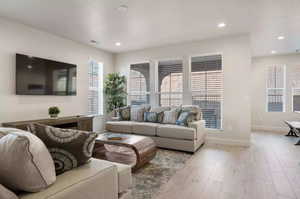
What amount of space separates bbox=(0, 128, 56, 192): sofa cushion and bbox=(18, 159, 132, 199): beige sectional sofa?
0.06 meters

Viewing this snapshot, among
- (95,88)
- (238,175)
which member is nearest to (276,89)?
(238,175)

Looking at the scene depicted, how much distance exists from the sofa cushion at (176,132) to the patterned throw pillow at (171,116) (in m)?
0.35

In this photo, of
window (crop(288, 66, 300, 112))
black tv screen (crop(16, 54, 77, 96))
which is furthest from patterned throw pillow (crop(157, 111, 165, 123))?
window (crop(288, 66, 300, 112))

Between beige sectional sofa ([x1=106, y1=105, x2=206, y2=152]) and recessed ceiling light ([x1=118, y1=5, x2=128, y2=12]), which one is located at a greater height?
recessed ceiling light ([x1=118, y1=5, x2=128, y2=12])

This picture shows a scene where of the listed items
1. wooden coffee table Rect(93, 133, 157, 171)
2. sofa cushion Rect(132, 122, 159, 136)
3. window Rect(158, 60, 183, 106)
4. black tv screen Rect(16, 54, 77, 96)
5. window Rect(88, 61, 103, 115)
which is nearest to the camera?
wooden coffee table Rect(93, 133, 157, 171)

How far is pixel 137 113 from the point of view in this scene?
482 cm

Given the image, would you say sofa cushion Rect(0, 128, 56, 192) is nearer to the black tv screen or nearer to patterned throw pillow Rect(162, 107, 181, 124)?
the black tv screen

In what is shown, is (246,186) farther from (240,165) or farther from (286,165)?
(286,165)

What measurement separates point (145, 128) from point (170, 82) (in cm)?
179

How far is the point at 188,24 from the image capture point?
3646mm

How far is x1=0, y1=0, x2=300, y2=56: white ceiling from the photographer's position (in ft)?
9.34

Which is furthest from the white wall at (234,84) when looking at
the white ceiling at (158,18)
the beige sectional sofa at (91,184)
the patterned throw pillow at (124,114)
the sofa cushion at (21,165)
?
the sofa cushion at (21,165)

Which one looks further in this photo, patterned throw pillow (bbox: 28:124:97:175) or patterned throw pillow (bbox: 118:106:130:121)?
patterned throw pillow (bbox: 118:106:130:121)

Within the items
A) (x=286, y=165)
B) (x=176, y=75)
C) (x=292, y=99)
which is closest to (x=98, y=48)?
(x=176, y=75)
